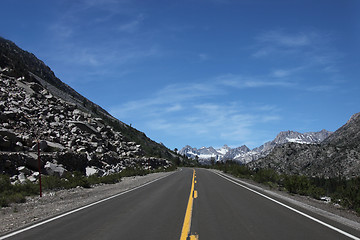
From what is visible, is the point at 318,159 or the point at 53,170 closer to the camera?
the point at 53,170

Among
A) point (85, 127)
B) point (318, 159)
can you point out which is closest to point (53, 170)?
point (85, 127)

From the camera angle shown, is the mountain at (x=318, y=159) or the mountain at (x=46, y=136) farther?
the mountain at (x=318, y=159)

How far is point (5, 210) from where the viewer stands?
10.9 meters

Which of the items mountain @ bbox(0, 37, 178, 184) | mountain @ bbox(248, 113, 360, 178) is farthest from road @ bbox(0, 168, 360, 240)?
mountain @ bbox(248, 113, 360, 178)

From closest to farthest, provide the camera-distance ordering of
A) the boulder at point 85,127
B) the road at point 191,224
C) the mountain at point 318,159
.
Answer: the road at point 191,224 → the boulder at point 85,127 → the mountain at point 318,159

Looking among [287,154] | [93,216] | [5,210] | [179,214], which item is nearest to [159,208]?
[179,214]

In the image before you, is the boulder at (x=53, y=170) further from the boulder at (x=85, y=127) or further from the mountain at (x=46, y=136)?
the boulder at (x=85, y=127)

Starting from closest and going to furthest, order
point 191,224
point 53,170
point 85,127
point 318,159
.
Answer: point 191,224 → point 53,170 → point 85,127 → point 318,159

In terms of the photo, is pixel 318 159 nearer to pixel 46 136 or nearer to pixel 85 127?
pixel 85 127

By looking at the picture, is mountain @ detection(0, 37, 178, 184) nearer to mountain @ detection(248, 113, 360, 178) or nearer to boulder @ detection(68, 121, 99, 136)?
boulder @ detection(68, 121, 99, 136)

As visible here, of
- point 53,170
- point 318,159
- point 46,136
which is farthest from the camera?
point 318,159

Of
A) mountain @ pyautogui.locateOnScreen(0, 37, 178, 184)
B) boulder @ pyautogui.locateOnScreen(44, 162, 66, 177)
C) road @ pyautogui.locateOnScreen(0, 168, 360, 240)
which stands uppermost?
mountain @ pyautogui.locateOnScreen(0, 37, 178, 184)

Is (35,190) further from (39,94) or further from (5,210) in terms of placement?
(39,94)

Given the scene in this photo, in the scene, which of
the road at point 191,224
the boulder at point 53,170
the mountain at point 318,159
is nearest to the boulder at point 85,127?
the boulder at point 53,170
